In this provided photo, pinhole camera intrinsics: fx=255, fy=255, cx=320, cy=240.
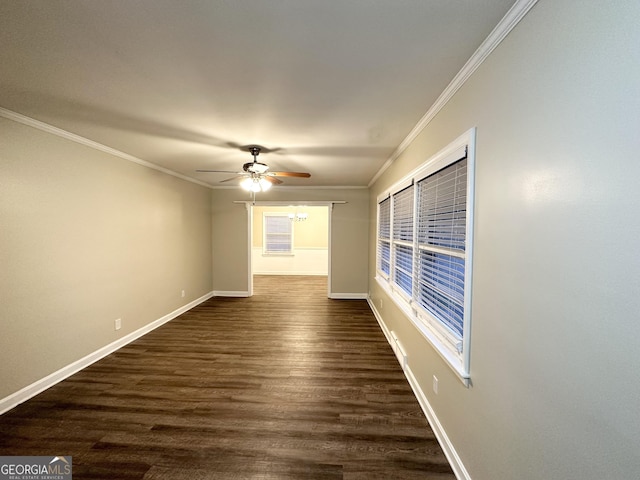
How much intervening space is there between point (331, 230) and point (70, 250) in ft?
13.3

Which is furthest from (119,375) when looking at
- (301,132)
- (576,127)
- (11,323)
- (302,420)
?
(576,127)

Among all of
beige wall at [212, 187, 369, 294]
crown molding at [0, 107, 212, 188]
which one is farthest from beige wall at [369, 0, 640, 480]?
beige wall at [212, 187, 369, 294]

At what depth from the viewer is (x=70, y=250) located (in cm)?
257

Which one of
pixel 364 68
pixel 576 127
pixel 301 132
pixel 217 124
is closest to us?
pixel 576 127

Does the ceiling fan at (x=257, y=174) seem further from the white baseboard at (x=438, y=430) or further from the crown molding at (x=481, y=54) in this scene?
the white baseboard at (x=438, y=430)

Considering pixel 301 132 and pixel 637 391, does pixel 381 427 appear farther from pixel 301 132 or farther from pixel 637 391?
pixel 301 132

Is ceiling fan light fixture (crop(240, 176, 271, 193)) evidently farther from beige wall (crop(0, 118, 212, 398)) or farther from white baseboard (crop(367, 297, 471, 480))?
white baseboard (crop(367, 297, 471, 480))

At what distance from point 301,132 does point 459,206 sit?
5.23ft

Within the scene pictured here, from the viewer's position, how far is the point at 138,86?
5.64 feet

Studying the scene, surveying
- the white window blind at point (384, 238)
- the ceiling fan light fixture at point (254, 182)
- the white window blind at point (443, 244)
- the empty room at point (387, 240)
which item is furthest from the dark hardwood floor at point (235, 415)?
the ceiling fan light fixture at point (254, 182)

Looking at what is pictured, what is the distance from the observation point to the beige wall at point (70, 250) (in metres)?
2.11

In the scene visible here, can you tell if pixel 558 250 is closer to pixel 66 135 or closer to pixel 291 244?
pixel 66 135

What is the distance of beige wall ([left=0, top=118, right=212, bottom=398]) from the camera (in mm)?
2109

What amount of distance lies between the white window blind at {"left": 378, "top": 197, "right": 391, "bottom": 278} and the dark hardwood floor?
1126 millimetres
